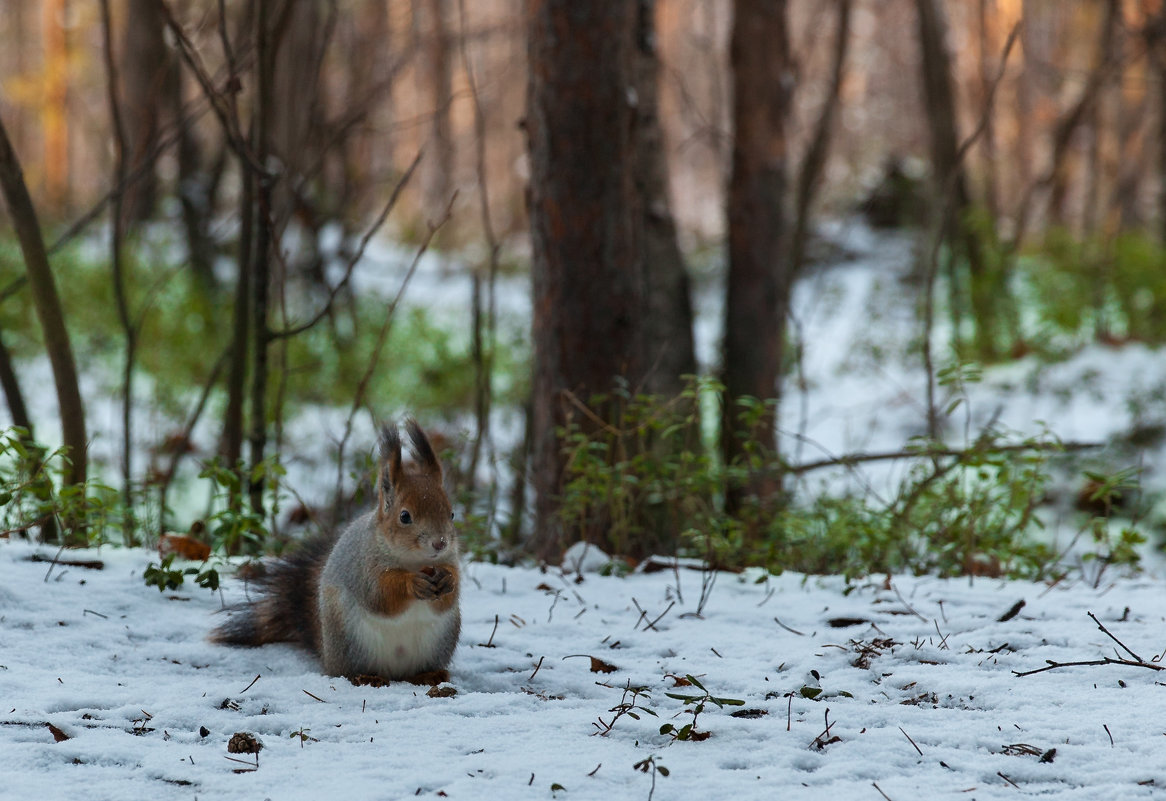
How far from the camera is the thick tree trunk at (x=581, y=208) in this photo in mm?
4199

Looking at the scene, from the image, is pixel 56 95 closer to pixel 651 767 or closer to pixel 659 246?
pixel 659 246

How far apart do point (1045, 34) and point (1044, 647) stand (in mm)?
23420

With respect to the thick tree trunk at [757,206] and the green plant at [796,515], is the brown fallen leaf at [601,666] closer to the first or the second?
the green plant at [796,515]

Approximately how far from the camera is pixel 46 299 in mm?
3543

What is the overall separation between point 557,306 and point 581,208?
1.30 ft

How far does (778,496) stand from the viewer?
466cm

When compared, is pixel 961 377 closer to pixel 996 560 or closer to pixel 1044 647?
pixel 996 560

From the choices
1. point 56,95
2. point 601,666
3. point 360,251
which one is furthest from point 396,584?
point 56,95

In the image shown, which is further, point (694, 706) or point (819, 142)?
point (819, 142)

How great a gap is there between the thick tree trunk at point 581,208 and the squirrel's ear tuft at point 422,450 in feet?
4.80

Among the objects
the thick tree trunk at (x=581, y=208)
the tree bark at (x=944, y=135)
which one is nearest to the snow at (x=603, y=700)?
the thick tree trunk at (x=581, y=208)

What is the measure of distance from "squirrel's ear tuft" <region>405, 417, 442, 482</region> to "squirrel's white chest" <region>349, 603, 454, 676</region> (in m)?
0.34

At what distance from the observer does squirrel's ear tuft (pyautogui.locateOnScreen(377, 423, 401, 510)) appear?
8.54 ft

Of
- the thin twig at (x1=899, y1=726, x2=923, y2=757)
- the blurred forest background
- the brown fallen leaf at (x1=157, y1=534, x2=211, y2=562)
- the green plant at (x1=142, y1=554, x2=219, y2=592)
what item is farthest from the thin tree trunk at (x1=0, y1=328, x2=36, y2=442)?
the thin twig at (x1=899, y1=726, x2=923, y2=757)
